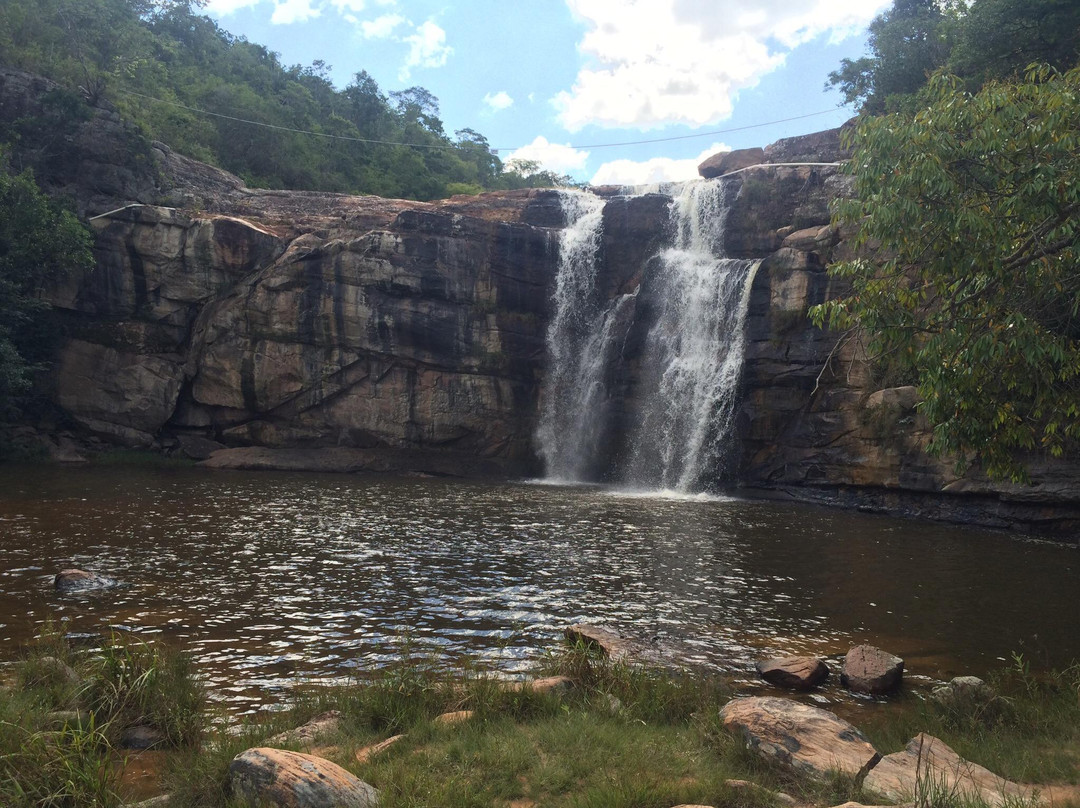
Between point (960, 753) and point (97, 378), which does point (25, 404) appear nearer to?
point (97, 378)

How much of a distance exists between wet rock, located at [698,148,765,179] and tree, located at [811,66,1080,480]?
3201 cm

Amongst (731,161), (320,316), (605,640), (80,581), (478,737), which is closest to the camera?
(478,737)

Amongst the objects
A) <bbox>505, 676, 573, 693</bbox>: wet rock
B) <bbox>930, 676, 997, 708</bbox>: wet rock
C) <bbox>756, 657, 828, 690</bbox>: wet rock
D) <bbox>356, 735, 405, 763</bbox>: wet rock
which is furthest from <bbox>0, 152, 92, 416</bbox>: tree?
<bbox>930, 676, 997, 708</bbox>: wet rock

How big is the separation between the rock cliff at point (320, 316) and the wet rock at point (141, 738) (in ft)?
87.9

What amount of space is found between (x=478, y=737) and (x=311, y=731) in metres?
1.46

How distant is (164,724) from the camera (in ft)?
19.6

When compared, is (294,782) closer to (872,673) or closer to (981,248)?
(872,673)

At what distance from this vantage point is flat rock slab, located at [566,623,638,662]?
8.18 meters

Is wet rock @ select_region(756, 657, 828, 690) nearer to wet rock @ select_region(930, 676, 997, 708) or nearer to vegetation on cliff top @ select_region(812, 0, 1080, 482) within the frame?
wet rock @ select_region(930, 676, 997, 708)

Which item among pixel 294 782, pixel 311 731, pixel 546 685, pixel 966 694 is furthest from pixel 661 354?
pixel 294 782

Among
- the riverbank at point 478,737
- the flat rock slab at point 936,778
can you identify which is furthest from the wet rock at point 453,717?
the flat rock slab at point 936,778

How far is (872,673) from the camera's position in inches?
317

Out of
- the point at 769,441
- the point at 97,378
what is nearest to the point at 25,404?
the point at 97,378

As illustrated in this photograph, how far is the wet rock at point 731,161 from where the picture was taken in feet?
131
